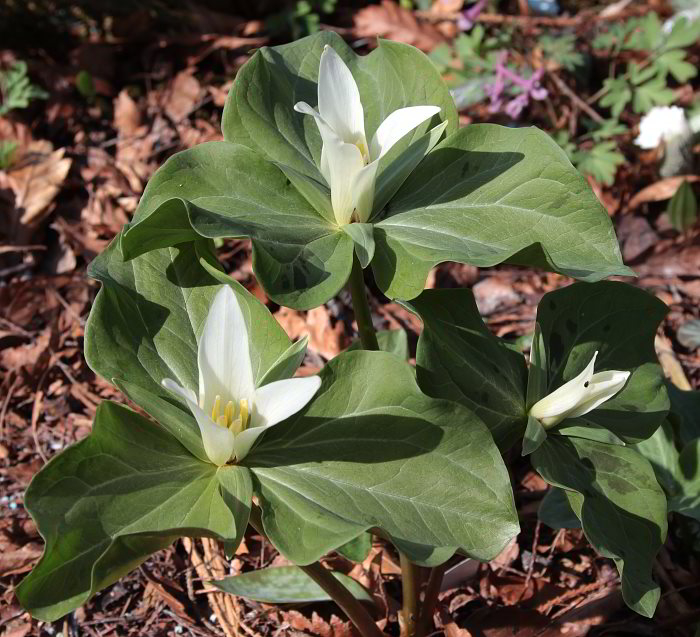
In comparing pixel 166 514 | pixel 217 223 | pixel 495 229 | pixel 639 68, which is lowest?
pixel 639 68

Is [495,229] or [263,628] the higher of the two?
[495,229]

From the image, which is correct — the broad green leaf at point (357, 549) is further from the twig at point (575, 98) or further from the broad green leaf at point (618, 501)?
the twig at point (575, 98)

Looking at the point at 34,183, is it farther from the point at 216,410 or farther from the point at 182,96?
the point at 216,410

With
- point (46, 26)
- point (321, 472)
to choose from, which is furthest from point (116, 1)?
point (321, 472)

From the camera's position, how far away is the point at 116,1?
383cm

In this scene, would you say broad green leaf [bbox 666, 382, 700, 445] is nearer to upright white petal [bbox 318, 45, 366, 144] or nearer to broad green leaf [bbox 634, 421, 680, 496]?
broad green leaf [bbox 634, 421, 680, 496]

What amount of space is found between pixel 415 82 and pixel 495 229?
42cm

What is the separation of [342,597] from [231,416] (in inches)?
21.3

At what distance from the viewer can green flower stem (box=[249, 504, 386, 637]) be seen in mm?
1482

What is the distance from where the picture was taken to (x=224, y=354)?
4.46 ft

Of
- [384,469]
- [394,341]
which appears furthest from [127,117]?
[384,469]

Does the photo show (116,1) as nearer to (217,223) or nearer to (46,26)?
(46,26)

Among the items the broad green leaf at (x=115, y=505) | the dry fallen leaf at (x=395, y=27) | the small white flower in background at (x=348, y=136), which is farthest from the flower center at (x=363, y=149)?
the dry fallen leaf at (x=395, y=27)

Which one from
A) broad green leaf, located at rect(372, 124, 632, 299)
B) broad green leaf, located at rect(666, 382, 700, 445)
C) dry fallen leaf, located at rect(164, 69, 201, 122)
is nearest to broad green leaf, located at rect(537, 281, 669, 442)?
broad green leaf, located at rect(372, 124, 632, 299)
